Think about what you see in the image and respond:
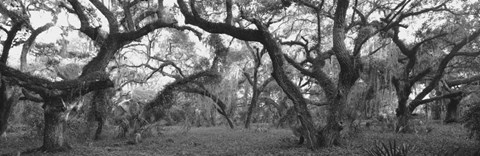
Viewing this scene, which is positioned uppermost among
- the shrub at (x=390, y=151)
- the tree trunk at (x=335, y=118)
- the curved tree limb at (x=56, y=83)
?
the curved tree limb at (x=56, y=83)

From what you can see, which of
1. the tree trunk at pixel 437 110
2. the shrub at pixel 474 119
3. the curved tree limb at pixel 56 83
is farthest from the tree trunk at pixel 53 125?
A: the tree trunk at pixel 437 110

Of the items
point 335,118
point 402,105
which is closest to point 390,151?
point 335,118

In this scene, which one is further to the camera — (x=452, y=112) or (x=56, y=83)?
(x=452, y=112)

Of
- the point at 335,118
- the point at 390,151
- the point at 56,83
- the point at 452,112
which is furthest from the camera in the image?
the point at 452,112

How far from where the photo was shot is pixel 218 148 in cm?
1002

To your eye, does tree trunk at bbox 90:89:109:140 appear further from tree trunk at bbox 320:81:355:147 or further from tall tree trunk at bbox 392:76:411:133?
tall tree trunk at bbox 392:76:411:133

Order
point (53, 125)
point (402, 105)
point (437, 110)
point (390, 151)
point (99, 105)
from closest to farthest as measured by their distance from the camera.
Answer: point (390, 151) < point (53, 125) < point (99, 105) < point (402, 105) < point (437, 110)

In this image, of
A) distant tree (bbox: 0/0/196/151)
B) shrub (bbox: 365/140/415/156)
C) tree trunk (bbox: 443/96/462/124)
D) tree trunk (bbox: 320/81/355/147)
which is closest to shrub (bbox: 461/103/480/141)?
shrub (bbox: 365/140/415/156)

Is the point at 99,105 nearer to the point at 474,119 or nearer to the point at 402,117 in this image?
the point at 474,119

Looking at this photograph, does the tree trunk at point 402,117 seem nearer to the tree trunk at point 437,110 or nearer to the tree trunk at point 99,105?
the tree trunk at point 437,110

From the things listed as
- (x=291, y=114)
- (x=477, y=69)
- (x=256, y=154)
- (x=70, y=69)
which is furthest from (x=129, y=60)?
(x=477, y=69)

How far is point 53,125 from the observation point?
890 cm

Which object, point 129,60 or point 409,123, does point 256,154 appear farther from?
point 129,60

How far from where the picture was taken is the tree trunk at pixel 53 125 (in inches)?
348
